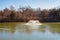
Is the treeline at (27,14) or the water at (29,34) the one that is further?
the treeline at (27,14)

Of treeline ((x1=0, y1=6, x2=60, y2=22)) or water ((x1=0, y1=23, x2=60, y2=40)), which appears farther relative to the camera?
treeline ((x1=0, y1=6, x2=60, y2=22))

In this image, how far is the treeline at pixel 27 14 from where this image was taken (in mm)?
7719

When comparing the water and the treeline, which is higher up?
the treeline

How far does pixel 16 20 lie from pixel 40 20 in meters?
1.32

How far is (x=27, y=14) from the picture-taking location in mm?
7840

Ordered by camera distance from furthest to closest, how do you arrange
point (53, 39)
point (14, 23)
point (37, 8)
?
point (14, 23), point (37, 8), point (53, 39)

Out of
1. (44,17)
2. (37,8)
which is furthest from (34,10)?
(44,17)

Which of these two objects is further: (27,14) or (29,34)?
(27,14)

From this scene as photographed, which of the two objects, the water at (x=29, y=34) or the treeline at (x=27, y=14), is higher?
the treeline at (x=27, y=14)

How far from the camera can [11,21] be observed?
809 centimetres

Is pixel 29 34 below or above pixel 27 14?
below

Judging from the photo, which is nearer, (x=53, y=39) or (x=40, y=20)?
(x=53, y=39)

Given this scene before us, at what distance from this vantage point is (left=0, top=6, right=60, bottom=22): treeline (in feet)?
25.3

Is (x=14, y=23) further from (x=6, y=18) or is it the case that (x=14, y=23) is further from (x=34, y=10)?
(x=34, y=10)
